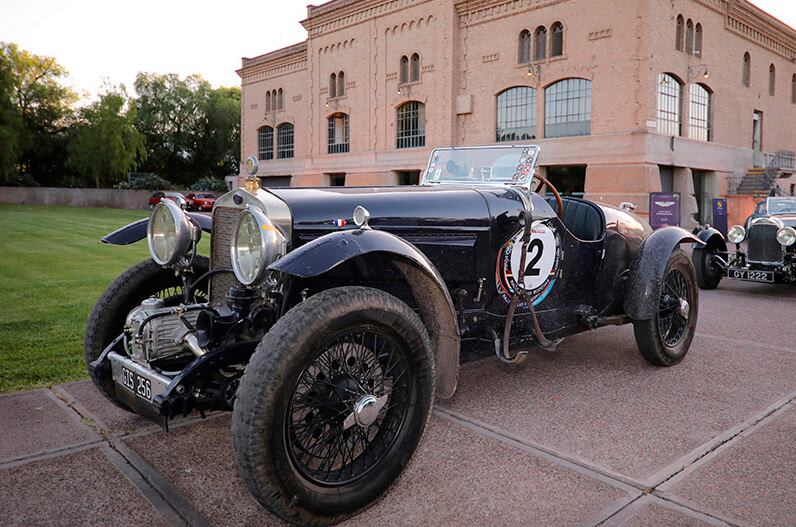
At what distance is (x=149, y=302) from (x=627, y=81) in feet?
73.6

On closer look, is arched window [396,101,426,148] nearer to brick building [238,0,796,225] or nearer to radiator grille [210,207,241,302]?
A: brick building [238,0,796,225]

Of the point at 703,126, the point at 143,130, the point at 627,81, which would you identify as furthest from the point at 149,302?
the point at 143,130

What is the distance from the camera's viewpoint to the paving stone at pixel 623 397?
3512 millimetres

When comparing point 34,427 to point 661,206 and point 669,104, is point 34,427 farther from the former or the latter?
point 669,104

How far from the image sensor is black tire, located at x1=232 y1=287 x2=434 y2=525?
7.83 ft

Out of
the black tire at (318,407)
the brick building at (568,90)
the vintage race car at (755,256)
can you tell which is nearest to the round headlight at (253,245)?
the black tire at (318,407)

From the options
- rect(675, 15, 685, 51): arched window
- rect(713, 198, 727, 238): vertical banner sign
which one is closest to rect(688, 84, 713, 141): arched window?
rect(675, 15, 685, 51): arched window

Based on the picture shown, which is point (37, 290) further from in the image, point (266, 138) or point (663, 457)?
point (266, 138)

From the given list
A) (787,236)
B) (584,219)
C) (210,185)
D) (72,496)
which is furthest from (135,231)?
(210,185)

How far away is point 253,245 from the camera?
10.0 ft

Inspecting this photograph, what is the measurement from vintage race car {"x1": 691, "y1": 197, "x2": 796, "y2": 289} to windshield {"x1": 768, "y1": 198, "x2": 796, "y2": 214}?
1869 millimetres

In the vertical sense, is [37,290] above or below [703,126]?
below

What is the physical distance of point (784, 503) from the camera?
9.27ft

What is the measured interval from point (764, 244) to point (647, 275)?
612cm
